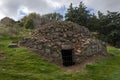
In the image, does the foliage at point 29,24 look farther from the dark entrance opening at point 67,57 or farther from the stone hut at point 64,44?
the dark entrance opening at point 67,57

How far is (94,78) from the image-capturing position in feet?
94.8

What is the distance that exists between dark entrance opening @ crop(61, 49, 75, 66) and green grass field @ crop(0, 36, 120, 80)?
2688 mm

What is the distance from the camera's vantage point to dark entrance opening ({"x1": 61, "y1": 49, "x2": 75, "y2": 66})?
3416 cm

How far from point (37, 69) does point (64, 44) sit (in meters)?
5.71

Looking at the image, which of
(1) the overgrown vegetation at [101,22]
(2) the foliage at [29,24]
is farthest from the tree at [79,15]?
(2) the foliage at [29,24]

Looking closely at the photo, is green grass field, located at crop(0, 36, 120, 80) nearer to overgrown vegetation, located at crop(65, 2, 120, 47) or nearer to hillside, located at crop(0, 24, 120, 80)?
hillside, located at crop(0, 24, 120, 80)

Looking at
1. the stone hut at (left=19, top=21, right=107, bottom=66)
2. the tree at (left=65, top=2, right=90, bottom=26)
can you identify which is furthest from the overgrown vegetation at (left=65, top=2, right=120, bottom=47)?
the stone hut at (left=19, top=21, right=107, bottom=66)

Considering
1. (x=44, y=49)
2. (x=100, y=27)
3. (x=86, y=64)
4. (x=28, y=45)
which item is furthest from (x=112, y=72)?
(x=100, y=27)

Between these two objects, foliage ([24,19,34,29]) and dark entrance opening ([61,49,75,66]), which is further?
foliage ([24,19,34,29])

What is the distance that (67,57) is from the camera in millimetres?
34531

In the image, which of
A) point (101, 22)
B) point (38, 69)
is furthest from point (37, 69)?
point (101, 22)

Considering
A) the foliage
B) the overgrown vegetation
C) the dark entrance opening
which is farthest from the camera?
the foliage

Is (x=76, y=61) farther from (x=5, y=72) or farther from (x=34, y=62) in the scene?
(x=5, y=72)

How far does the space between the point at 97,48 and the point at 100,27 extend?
2577 centimetres
